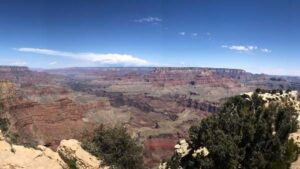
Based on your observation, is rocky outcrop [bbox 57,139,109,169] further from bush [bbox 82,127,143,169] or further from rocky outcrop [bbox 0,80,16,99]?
rocky outcrop [bbox 0,80,16,99]

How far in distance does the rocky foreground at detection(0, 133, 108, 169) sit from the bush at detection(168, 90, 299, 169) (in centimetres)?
1160

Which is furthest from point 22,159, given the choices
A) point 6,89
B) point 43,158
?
point 6,89

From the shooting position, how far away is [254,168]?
34250mm

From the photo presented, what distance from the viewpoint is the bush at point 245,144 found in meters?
35.0

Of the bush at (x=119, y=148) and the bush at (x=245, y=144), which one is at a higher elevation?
the bush at (x=245, y=144)

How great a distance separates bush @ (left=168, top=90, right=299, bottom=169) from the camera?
3500cm

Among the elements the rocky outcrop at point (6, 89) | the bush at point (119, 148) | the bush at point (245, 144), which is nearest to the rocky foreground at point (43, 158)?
the bush at point (119, 148)

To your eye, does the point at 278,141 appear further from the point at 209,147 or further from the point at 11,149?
the point at 11,149

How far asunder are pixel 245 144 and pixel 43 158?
68.3ft

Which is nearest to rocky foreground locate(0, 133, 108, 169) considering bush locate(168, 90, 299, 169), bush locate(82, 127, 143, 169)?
bush locate(82, 127, 143, 169)

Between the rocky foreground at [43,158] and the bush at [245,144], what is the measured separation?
11.6m

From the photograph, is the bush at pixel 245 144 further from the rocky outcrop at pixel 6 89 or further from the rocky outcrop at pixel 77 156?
the rocky outcrop at pixel 6 89

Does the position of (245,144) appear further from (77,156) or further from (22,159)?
(22,159)

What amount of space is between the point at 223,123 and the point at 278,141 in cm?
819
